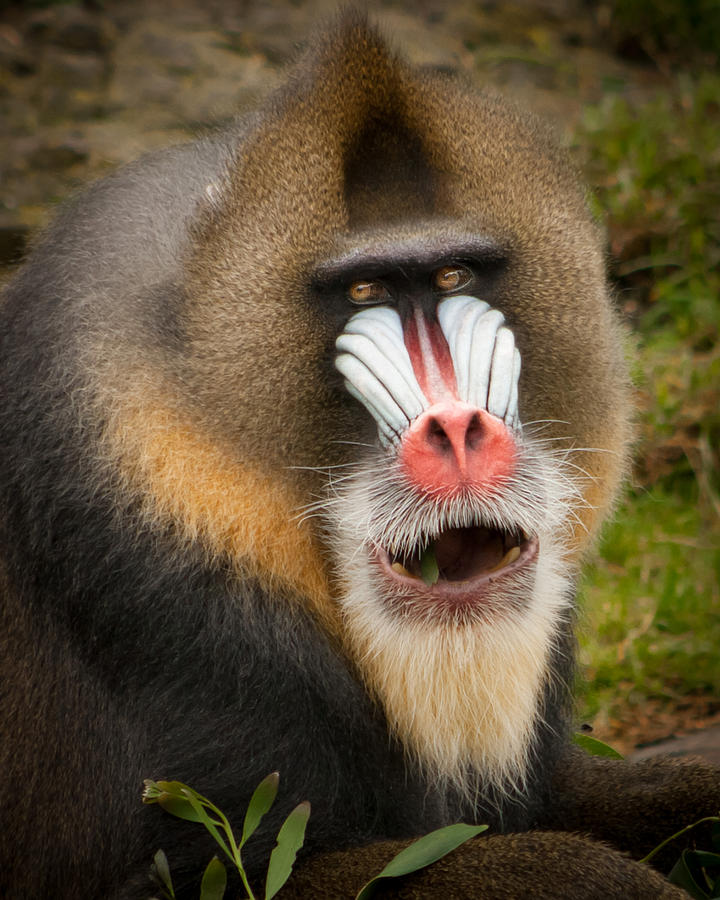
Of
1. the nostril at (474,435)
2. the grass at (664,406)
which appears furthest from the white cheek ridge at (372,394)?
the grass at (664,406)

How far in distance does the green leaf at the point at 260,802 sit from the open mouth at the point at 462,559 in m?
0.48

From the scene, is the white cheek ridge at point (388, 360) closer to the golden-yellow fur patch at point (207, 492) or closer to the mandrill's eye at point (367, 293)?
the mandrill's eye at point (367, 293)

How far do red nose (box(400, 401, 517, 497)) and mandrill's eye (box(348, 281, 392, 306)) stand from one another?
37 centimetres

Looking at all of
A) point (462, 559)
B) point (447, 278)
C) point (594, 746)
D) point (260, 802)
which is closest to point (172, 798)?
point (260, 802)

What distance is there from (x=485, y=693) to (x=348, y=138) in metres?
1.25

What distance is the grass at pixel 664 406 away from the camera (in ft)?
16.3

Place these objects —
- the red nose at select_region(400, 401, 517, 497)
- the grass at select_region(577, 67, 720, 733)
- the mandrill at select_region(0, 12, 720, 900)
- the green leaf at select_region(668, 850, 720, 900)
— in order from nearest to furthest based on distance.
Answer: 1. the red nose at select_region(400, 401, 517, 497)
2. the mandrill at select_region(0, 12, 720, 900)
3. the green leaf at select_region(668, 850, 720, 900)
4. the grass at select_region(577, 67, 720, 733)

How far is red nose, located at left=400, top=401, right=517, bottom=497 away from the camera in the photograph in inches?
98.5

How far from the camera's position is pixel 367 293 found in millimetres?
2801

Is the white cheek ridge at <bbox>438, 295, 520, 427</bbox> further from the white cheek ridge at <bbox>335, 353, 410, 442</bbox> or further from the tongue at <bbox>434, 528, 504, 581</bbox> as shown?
the tongue at <bbox>434, 528, 504, 581</bbox>

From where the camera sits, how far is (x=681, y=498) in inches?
240

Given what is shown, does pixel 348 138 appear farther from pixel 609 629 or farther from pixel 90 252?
pixel 609 629

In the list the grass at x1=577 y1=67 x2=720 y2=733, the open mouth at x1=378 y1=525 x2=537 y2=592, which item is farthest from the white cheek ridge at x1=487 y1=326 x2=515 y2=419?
the grass at x1=577 y1=67 x2=720 y2=733

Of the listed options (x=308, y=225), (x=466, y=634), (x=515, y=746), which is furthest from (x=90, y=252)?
(x=515, y=746)
